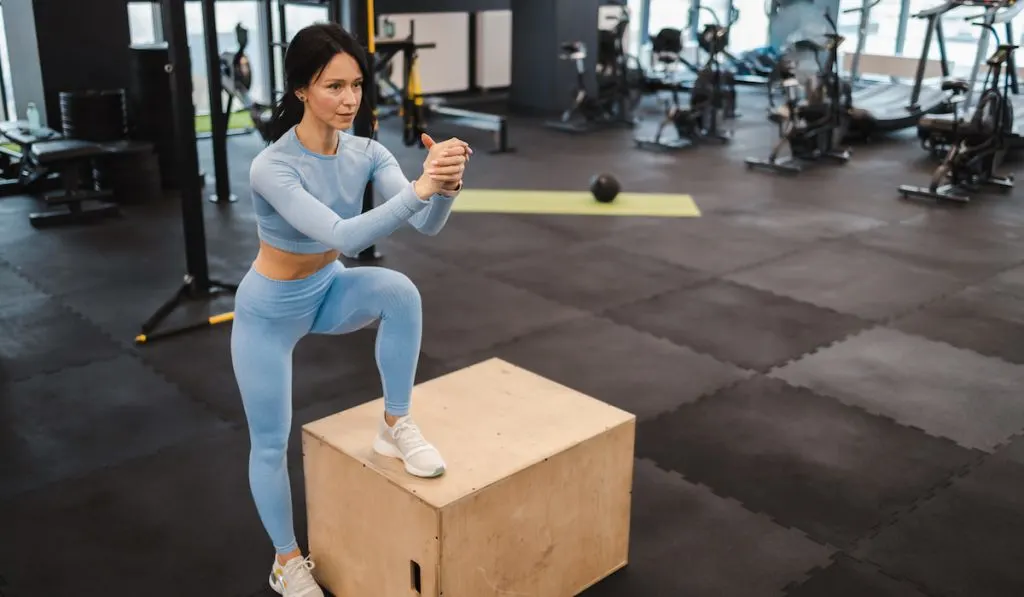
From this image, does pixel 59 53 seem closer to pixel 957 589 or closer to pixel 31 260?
pixel 31 260

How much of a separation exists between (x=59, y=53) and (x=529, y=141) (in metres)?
4.05

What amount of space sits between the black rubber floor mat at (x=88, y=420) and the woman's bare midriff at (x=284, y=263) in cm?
138

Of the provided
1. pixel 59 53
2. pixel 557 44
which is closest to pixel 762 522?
pixel 59 53

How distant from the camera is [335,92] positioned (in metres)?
1.95

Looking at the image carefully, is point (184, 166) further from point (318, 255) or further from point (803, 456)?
point (803, 456)

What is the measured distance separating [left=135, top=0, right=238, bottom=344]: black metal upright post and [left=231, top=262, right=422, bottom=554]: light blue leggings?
212 centimetres

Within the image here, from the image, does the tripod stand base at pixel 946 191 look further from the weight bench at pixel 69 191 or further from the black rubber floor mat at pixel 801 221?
the weight bench at pixel 69 191

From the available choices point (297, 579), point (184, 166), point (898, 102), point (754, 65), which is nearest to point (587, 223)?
point (184, 166)

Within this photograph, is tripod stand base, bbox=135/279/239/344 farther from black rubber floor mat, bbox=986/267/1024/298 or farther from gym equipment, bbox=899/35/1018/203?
gym equipment, bbox=899/35/1018/203

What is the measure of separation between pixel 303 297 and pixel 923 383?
271 cm

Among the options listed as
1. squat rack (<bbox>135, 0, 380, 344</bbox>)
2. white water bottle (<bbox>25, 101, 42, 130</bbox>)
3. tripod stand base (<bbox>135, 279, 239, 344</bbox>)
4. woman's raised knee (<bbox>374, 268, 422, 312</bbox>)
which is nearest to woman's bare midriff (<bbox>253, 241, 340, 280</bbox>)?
woman's raised knee (<bbox>374, 268, 422, 312</bbox>)

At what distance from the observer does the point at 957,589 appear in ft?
8.25

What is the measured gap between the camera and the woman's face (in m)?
1.94

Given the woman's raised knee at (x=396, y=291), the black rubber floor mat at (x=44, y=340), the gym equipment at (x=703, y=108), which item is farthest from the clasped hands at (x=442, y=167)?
the gym equipment at (x=703, y=108)
